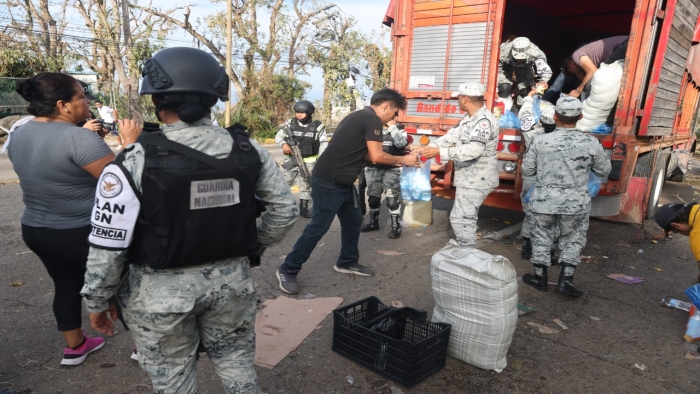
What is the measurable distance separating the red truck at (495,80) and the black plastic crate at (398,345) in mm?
2827

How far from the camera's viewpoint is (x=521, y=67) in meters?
6.38

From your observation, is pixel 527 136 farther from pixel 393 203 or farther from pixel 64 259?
pixel 64 259

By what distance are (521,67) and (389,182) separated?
2.56 meters

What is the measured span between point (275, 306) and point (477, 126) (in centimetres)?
233

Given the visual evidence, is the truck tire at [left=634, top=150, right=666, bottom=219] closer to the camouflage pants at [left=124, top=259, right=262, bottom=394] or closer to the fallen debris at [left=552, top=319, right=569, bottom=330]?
the fallen debris at [left=552, top=319, right=569, bottom=330]

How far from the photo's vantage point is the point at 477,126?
406 centimetres

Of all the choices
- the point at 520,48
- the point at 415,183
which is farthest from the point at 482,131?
the point at 520,48

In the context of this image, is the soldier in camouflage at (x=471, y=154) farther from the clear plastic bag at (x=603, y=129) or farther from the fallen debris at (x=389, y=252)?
the clear plastic bag at (x=603, y=129)

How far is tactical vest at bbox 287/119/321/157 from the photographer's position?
6.28 m

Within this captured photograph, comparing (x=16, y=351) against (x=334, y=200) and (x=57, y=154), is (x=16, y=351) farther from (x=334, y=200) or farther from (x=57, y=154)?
(x=334, y=200)

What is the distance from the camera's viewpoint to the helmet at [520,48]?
19.8 feet

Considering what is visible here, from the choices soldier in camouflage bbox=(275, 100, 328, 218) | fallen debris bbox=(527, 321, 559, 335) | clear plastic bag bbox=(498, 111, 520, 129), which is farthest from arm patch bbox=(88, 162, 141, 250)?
soldier in camouflage bbox=(275, 100, 328, 218)

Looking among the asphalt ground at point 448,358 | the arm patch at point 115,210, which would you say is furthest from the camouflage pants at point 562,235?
the arm patch at point 115,210

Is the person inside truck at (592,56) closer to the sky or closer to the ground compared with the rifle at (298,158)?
closer to the sky
